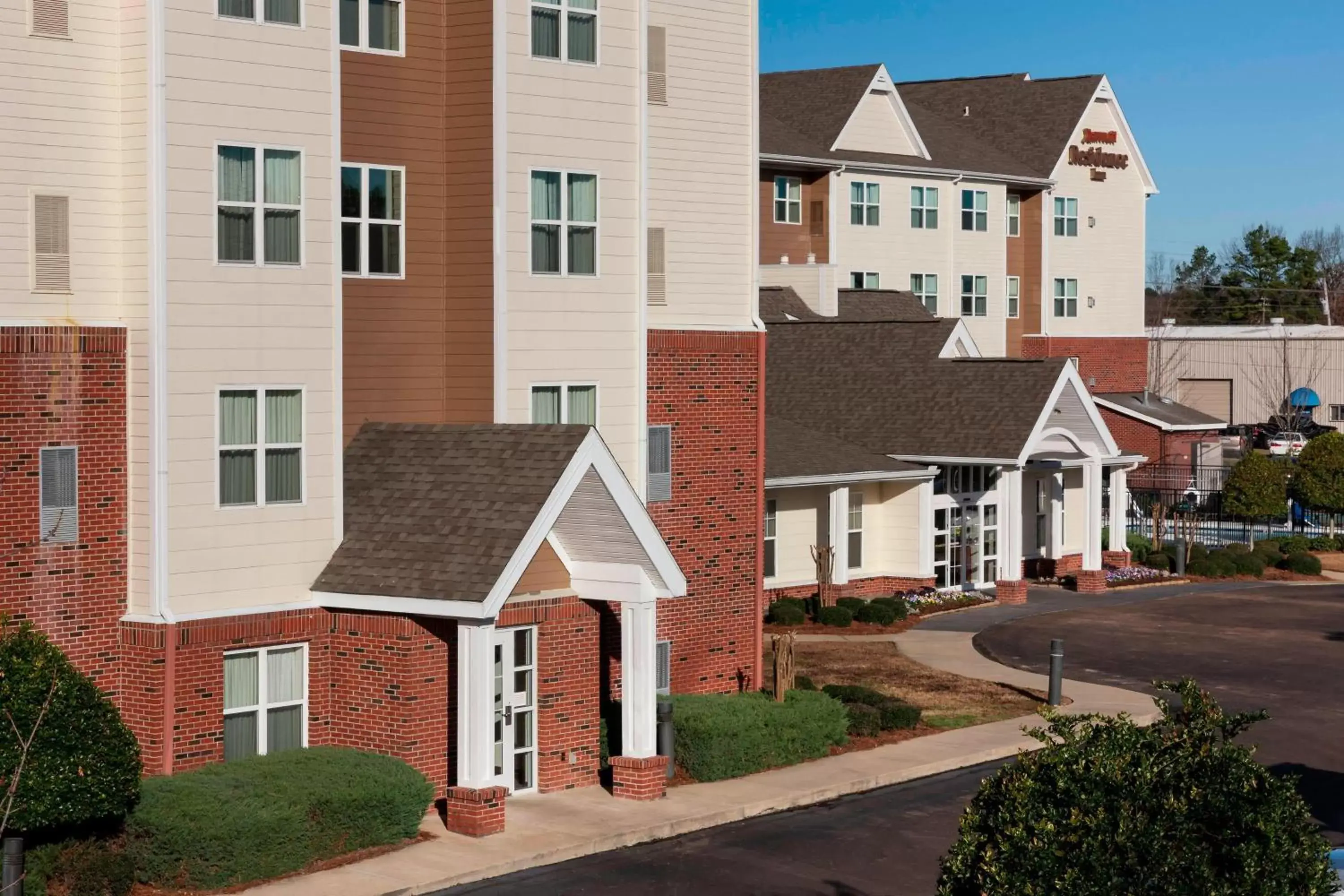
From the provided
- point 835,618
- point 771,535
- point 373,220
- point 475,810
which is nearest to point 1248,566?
point 771,535

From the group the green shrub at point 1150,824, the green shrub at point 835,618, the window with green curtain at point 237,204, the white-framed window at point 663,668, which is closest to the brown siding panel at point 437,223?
the window with green curtain at point 237,204

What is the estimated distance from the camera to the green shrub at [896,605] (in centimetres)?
4022

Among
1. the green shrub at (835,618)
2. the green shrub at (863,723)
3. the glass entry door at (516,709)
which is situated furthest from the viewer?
the green shrub at (835,618)

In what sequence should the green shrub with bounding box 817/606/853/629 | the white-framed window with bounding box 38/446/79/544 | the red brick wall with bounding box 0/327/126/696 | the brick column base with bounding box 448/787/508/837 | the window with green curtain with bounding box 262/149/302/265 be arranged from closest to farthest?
the red brick wall with bounding box 0/327/126/696
the white-framed window with bounding box 38/446/79/544
the brick column base with bounding box 448/787/508/837
the window with green curtain with bounding box 262/149/302/265
the green shrub with bounding box 817/606/853/629

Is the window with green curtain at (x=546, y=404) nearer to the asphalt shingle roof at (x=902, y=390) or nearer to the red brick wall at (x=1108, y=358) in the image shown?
the asphalt shingle roof at (x=902, y=390)

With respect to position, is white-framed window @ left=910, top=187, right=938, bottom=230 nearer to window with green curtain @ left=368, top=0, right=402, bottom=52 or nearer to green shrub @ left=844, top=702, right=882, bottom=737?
green shrub @ left=844, top=702, right=882, bottom=737

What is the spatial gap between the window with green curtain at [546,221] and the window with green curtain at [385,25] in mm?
2309

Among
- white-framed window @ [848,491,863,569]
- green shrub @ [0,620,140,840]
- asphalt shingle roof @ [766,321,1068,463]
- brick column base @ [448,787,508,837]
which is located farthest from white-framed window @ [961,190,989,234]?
green shrub @ [0,620,140,840]

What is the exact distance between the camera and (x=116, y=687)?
2092 cm

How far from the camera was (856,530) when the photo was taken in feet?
142

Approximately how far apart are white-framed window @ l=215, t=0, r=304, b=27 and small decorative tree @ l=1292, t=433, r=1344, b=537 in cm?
4152

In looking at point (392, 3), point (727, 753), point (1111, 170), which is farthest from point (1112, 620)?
point (1111, 170)

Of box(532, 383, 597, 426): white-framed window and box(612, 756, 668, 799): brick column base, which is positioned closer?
box(612, 756, 668, 799): brick column base

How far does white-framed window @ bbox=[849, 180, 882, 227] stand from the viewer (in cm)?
6125
